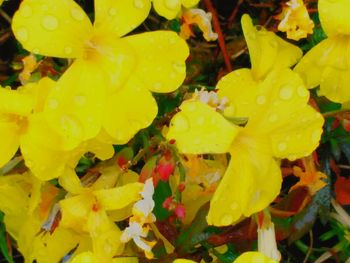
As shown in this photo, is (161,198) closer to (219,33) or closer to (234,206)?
(234,206)

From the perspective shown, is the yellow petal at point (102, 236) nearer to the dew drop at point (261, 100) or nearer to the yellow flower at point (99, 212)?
the yellow flower at point (99, 212)

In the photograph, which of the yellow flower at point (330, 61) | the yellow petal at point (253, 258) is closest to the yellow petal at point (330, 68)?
the yellow flower at point (330, 61)

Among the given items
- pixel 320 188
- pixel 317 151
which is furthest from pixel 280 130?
pixel 317 151

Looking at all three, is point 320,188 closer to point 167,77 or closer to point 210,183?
point 210,183

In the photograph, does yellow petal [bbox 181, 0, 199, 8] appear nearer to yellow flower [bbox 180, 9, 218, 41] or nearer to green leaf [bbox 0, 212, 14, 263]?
yellow flower [bbox 180, 9, 218, 41]

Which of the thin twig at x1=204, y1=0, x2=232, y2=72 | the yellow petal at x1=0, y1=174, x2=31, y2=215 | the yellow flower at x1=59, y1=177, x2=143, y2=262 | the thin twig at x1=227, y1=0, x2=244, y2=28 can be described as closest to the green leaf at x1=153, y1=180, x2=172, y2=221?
the yellow flower at x1=59, y1=177, x2=143, y2=262
